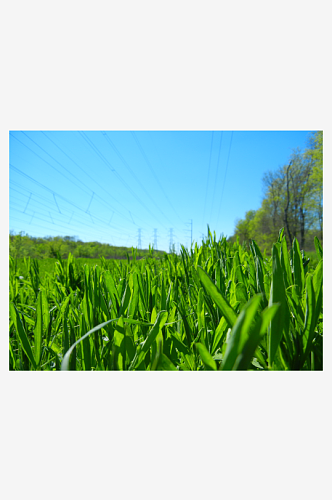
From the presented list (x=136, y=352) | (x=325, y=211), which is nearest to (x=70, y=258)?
(x=136, y=352)

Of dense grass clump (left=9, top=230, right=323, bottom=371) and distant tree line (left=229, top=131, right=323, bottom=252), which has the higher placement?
distant tree line (left=229, top=131, right=323, bottom=252)

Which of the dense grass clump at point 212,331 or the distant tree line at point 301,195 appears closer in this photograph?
the dense grass clump at point 212,331

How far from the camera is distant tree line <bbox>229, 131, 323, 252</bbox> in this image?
3.64 ft

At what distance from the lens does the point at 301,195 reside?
184 cm

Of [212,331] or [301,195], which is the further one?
[301,195]

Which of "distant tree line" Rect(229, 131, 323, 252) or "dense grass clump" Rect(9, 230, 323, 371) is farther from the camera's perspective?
"distant tree line" Rect(229, 131, 323, 252)

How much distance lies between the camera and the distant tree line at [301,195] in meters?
1.11

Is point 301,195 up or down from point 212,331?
up

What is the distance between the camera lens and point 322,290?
1.06 feet

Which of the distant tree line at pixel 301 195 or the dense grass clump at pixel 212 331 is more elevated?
the distant tree line at pixel 301 195
